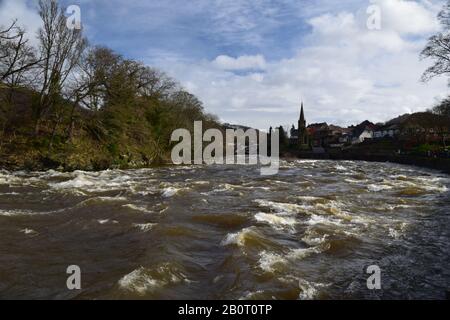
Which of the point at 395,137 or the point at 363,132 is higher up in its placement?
the point at 363,132

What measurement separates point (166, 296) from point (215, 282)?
1162mm

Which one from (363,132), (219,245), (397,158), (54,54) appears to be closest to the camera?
(219,245)

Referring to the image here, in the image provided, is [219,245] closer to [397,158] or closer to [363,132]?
[397,158]

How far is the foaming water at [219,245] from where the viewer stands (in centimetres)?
754

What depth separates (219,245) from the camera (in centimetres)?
1052

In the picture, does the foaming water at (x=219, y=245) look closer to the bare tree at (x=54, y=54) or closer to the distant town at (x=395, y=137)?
the bare tree at (x=54, y=54)

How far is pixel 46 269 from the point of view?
8.24 m

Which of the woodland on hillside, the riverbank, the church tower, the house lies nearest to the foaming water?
the woodland on hillside

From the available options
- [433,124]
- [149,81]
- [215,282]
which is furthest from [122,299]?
[433,124]

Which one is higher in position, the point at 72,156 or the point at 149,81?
the point at 149,81

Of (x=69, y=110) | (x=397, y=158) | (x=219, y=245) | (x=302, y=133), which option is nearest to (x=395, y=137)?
(x=397, y=158)

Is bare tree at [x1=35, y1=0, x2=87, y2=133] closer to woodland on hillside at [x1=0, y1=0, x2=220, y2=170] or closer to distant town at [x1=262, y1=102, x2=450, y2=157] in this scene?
woodland on hillside at [x1=0, y1=0, x2=220, y2=170]

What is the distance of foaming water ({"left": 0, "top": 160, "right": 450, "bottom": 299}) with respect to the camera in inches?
297

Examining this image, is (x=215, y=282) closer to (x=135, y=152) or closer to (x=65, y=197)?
(x=65, y=197)
